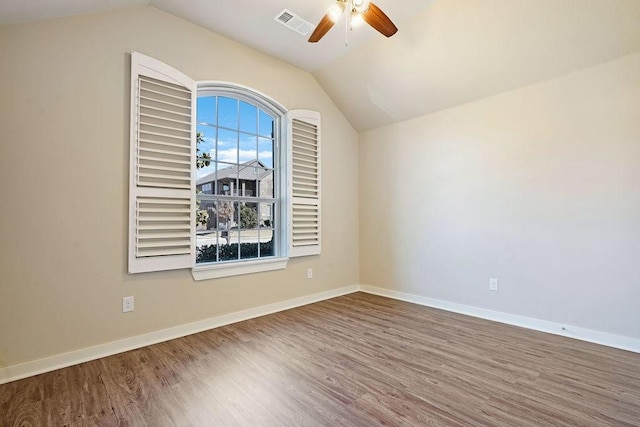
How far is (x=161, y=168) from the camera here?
2.71m

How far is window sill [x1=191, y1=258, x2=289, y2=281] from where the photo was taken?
2984mm

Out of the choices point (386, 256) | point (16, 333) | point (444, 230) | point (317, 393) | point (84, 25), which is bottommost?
point (317, 393)

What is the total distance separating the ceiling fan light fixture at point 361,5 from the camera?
6.73 feet

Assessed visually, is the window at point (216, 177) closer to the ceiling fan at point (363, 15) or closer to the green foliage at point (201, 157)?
the green foliage at point (201, 157)

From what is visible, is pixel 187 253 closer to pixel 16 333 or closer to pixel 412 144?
pixel 16 333

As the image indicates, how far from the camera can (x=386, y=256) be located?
4.31 m

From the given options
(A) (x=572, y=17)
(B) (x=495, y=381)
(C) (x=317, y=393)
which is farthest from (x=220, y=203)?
(A) (x=572, y=17)

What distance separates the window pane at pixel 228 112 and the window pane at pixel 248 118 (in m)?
0.08

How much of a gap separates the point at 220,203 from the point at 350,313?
1915 mm

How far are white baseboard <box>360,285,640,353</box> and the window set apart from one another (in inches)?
59.6

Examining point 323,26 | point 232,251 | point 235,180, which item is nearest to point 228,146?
point 235,180

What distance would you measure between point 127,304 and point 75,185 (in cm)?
103

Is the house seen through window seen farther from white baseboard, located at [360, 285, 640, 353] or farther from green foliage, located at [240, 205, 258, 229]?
white baseboard, located at [360, 285, 640, 353]

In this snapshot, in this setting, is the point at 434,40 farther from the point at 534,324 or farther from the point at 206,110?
the point at 534,324
